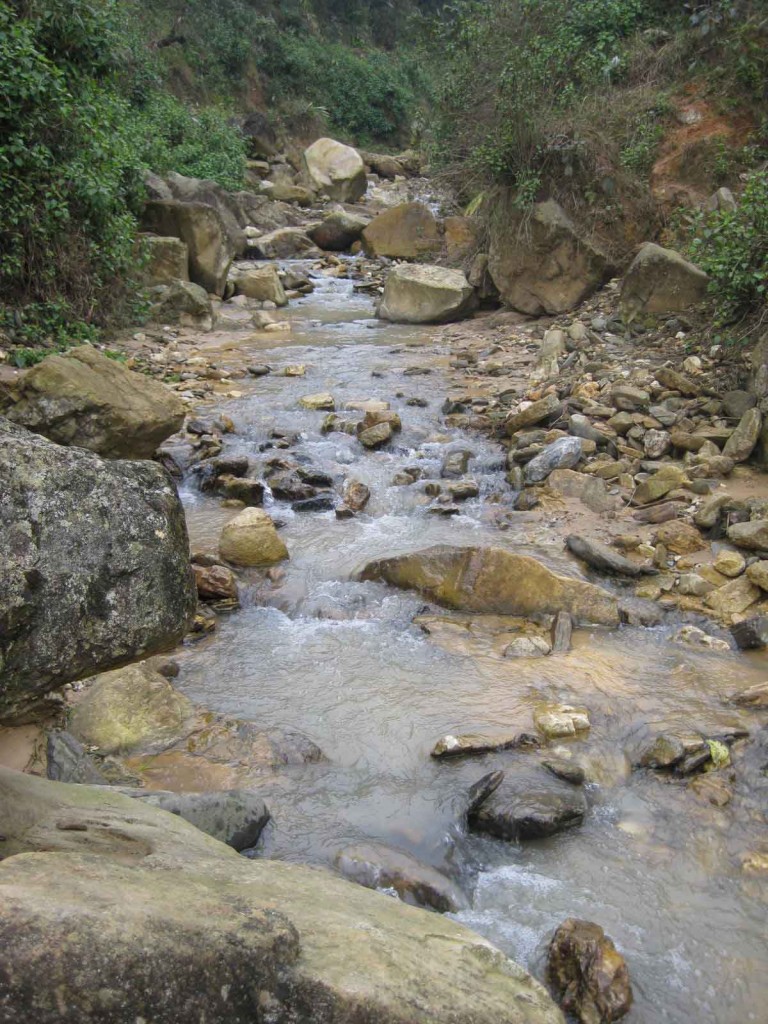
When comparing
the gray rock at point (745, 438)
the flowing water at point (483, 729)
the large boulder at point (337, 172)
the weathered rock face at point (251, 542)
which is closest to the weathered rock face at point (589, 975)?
the flowing water at point (483, 729)

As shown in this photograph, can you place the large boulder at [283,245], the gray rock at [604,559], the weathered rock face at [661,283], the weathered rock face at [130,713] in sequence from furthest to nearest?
1. the large boulder at [283,245]
2. the weathered rock face at [661,283]
3. the gray rock at [604,559]
4. the weathered rock face at [130,713]

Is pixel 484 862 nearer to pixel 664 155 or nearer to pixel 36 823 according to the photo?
pixel 36 823

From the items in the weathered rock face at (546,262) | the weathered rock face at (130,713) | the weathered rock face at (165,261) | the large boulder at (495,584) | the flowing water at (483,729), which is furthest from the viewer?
the weathered rock face at (165,261)

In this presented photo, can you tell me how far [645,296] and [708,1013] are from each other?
8.39 meters

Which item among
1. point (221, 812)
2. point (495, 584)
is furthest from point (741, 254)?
point (221, 812)

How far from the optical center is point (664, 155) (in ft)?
37.1

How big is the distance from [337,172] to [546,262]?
1218 cm

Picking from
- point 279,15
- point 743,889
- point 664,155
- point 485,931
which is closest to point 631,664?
point 743,889

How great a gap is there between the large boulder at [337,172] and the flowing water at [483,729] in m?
16.8

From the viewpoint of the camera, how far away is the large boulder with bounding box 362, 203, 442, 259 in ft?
51.3

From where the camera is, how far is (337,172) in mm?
21703

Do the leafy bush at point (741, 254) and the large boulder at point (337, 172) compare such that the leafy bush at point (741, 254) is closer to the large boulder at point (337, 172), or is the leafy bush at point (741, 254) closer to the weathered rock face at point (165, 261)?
the weathered rock face at point (165, 261)

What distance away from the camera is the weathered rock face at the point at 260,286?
13500mm

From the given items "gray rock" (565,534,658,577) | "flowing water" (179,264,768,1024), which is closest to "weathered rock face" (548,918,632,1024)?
"flowing water" (179,264,768,1024)
